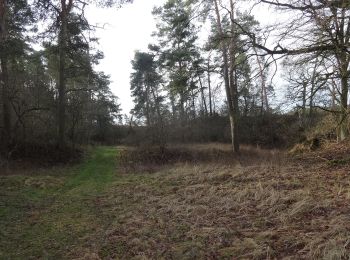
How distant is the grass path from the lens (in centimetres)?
669

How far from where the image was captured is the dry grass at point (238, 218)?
5344 millimetres

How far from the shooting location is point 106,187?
12992 millimetres

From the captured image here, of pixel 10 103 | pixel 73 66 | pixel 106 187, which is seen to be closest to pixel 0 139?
pixel 10 103

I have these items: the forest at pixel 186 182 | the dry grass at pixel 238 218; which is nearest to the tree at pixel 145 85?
the forest at pixel 186 182

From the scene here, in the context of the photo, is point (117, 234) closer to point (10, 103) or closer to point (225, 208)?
point (225, 208)

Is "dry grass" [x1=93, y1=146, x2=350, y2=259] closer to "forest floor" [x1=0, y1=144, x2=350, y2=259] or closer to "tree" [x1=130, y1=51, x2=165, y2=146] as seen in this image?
"forest floor" [x1=0, y1=144, x2=350, y2=259]

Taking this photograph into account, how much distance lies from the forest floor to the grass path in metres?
0.02

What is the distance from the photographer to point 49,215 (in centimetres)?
905

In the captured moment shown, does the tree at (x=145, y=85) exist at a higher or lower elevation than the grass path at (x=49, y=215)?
higher

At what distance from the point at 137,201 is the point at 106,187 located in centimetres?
309

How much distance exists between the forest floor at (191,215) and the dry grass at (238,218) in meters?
0.02

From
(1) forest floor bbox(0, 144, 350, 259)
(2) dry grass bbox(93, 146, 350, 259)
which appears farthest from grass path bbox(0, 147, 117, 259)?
(2) dry grass bbox(93, 146, 350, 259)

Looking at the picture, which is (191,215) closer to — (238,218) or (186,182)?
(238,218)

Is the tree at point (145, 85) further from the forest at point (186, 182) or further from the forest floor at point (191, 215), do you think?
the forest floor at point (191, 215)
